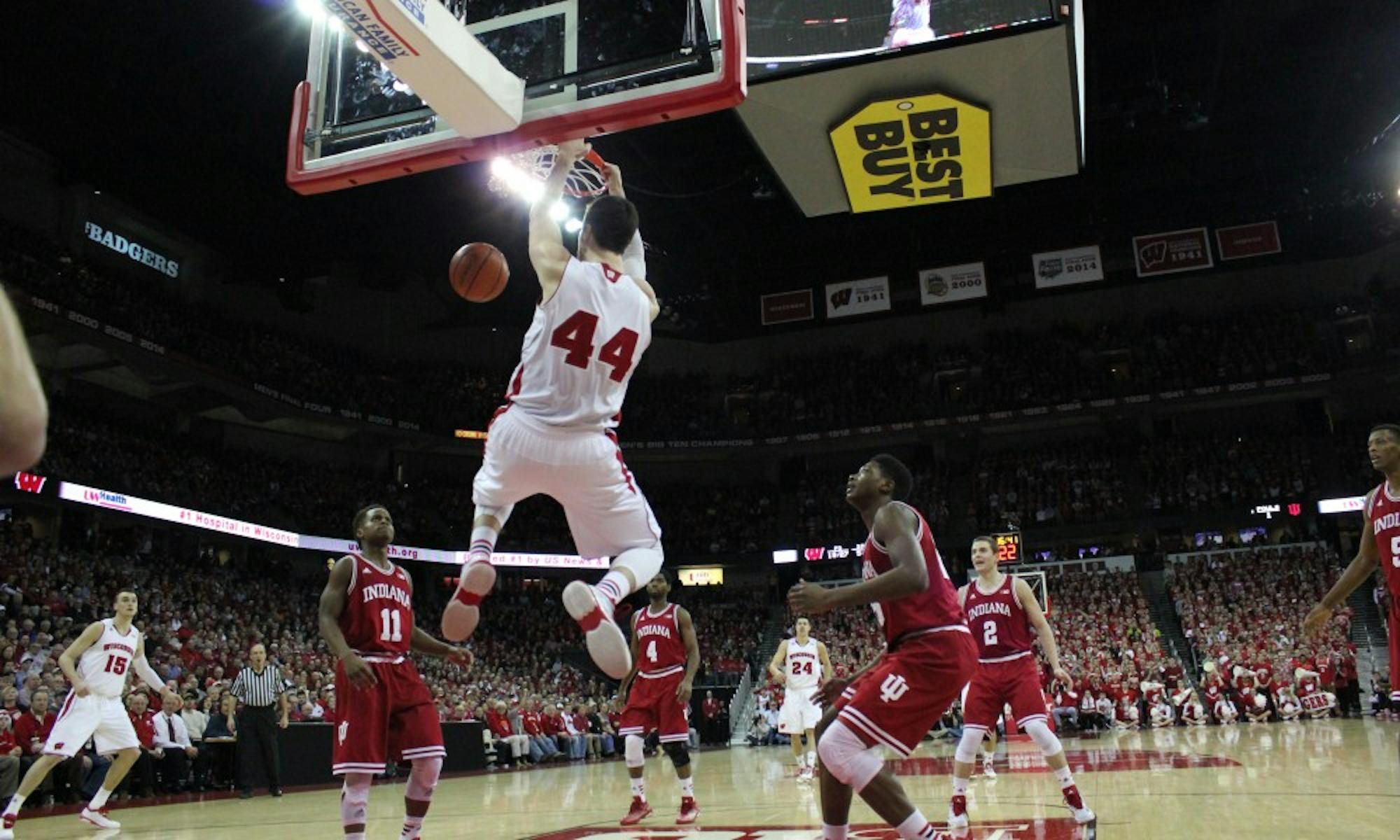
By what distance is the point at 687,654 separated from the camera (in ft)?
31.2

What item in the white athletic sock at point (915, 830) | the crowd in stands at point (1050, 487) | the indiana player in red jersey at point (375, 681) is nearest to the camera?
the white athletic sock at point (915, 830)

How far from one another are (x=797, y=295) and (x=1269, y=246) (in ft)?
41.8

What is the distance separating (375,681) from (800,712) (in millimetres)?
8972

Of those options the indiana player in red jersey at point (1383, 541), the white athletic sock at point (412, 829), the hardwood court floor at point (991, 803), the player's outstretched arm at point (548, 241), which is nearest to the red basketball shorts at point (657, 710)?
the hardwood court floor at point (991, 803)

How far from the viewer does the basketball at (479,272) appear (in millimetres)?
5105

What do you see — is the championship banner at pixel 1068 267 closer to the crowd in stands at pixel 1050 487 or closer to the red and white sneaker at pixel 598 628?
the crowd in stands at pixel 1050 487

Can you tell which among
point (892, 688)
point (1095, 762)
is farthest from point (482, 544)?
point (1095, 762)

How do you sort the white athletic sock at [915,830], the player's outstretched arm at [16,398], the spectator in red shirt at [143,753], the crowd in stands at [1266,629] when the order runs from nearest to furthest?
1. the player's outstretched arm at [16,398]
2. the white athletic sock at [915,830]
3. the spectator in red shirt at [143,753]
4. the crowd in stands at [1266,629]

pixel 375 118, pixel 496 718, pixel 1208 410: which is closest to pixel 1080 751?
pixel 496 718

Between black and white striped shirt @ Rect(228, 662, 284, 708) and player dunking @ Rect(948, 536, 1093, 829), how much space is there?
30.3 ft

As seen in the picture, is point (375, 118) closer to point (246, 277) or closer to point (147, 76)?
point (147, 76)

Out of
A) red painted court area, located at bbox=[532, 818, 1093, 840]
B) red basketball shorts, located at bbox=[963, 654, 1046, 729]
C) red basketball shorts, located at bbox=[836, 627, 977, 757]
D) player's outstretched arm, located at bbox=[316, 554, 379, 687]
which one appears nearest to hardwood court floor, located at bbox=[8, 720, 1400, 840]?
red painted court area, located at bbox=[532, 818, 1093, 840]

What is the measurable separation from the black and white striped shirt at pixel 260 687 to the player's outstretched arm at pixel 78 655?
3.82 meters

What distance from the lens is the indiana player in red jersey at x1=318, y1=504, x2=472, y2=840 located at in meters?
5.88
